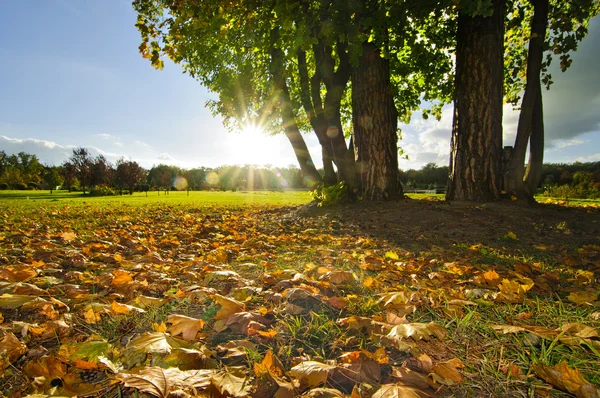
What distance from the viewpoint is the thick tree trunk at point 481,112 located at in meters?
6.11

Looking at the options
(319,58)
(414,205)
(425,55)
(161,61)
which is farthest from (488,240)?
(161,61)

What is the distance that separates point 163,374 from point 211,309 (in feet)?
2.41

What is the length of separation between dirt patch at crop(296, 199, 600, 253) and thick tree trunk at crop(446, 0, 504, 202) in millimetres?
599

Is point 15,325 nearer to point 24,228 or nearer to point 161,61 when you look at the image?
point 24,228

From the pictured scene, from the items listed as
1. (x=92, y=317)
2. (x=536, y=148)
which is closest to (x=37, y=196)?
(x=92, y=317)

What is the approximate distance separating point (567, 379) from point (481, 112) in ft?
20.5

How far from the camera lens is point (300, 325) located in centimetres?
161

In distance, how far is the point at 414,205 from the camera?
20.7ft

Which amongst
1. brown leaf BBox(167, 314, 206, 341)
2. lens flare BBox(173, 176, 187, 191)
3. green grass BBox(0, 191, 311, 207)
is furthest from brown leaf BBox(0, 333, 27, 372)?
lens flare BBox(173, 176, 187, 191)

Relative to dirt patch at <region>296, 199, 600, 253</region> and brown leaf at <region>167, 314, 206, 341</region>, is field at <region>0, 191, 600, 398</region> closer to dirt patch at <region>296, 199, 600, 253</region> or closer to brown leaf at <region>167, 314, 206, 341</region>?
brown leaf at <region>167, 314, 206, 341</region>

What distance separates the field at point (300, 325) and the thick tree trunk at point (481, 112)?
9.78ft

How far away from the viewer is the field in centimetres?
114

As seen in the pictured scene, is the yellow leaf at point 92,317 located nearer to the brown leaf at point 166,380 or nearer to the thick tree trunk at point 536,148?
the brown leaf at point 166,380

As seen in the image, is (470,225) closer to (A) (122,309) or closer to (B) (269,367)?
(B) (269,367)
